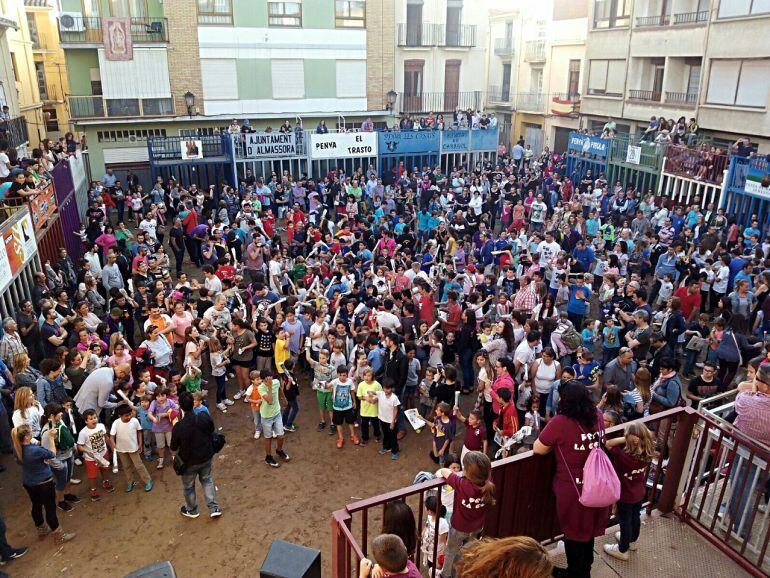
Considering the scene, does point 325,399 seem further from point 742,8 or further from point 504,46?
point 504,46

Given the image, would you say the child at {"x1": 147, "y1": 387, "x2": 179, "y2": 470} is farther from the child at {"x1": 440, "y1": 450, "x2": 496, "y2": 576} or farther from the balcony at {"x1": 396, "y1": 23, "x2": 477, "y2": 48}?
the balcony at {"x1": 396, "y1": 23, "x2": 477, "y2": 48}

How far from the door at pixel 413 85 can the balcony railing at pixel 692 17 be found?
41.0 ft

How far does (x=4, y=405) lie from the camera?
8258 millimetres

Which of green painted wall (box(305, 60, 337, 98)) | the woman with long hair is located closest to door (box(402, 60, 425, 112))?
green painted wall (box(305, 60, 337, 98))

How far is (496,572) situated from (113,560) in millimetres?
5751

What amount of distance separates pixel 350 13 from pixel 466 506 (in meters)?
28.6

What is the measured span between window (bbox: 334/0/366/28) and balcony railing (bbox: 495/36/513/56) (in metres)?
12.3

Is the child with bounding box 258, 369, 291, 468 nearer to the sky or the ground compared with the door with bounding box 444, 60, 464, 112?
nearer to the ground

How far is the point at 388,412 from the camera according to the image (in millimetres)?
8469

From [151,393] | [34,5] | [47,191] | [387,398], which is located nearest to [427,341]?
[387,398]

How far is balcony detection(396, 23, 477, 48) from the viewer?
3144 cm

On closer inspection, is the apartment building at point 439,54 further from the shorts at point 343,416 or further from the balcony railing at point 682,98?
the shorts at point 343,416

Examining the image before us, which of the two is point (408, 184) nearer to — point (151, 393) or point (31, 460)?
point (151, 393)

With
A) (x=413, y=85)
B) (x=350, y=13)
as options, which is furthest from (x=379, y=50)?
(x=413, y=85)
